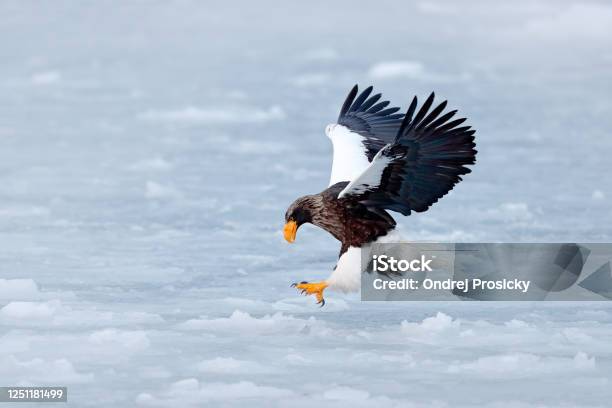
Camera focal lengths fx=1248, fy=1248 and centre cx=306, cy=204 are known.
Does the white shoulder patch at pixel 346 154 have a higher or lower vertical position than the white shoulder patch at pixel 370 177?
higher

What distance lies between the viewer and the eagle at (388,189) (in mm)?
9648

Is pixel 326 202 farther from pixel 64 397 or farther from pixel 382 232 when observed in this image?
pixel 64 397

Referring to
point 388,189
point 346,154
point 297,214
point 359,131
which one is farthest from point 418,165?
point 359,131

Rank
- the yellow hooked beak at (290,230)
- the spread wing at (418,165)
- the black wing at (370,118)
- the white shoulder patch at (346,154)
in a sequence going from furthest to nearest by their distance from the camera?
the black wing at (370,118) → the white shoulder patch at (346,154) → the yellow hooked beak at (290,230) → the spread wing at (418,165)

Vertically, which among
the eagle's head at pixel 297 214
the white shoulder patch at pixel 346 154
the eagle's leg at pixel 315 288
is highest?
the white shoulder patch at pixel 346 154

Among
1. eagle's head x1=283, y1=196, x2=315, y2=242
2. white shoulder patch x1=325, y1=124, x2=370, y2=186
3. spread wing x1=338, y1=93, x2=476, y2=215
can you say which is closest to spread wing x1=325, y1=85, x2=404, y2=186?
white shoulder patch x1=325, y1=124, x2=370, y2=186

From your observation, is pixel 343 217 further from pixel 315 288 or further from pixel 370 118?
pixel 370 118

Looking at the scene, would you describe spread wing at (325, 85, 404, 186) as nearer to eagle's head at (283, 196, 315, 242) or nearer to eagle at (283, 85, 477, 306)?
eagle at (283, 85, 477, 306)

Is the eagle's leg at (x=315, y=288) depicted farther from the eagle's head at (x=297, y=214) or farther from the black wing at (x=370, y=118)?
the black wing at (x=370, y=118)

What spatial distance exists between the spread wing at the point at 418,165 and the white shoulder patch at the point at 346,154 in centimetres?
93

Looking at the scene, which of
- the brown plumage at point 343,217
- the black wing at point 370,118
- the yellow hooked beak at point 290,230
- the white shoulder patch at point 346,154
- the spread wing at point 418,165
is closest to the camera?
the spread wing at point 418,165

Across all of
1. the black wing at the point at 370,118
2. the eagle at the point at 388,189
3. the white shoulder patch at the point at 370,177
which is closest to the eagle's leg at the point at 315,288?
the eagle at the point at 388,189

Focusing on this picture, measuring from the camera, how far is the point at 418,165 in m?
9.84

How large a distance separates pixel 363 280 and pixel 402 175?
916 millimetres
